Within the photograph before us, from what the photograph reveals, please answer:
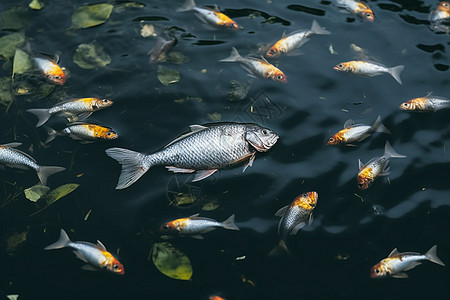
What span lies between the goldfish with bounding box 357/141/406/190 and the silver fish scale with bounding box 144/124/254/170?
1204mm

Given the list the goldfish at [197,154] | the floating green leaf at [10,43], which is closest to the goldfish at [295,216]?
the goldfish at [197,154]

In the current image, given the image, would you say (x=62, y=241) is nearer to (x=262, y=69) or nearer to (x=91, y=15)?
(x=262, y=69)

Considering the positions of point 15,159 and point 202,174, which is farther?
point 15,159

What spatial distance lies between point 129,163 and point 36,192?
39.7 inches

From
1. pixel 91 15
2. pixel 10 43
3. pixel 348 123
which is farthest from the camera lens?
pixel 91 15

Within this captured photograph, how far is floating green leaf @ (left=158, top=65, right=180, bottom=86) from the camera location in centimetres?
579

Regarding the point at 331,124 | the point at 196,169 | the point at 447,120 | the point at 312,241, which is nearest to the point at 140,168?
the point at 196,169

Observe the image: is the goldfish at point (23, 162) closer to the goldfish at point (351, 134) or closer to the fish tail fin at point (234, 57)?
the fish tail fin at point (234, 57)

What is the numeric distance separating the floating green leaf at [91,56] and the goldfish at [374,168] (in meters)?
3.29

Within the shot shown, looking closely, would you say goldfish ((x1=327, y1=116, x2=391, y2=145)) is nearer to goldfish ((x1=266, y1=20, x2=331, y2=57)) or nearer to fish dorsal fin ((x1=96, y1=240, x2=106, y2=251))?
goldfish ((x1=266, y1=20, x2=331, y2=57))

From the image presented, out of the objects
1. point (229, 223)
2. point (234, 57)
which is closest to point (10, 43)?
point (234, 57)

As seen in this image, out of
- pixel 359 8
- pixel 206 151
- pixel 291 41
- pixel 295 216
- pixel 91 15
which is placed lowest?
pixel 295 216

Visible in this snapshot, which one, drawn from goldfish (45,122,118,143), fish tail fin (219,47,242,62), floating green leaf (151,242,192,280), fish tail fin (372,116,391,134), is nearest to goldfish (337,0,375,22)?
fish tail fin (219,47,242,62)

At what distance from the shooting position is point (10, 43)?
6.14 metres
